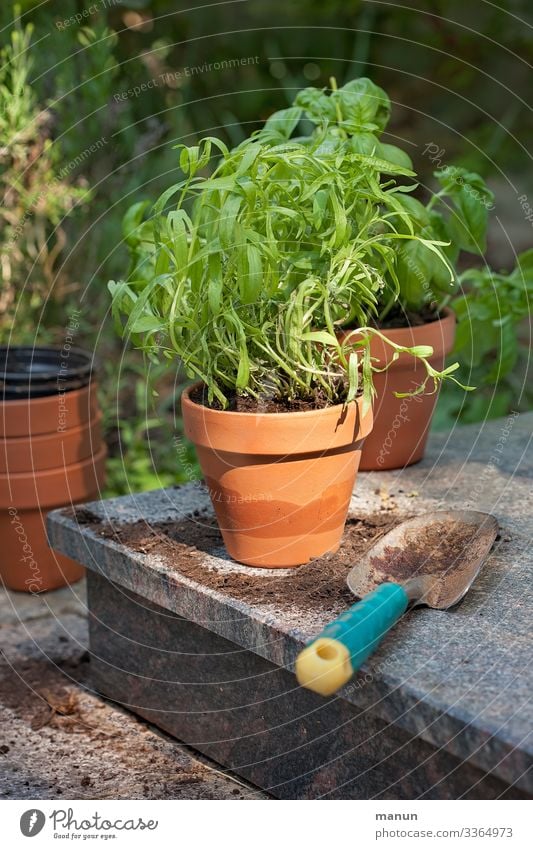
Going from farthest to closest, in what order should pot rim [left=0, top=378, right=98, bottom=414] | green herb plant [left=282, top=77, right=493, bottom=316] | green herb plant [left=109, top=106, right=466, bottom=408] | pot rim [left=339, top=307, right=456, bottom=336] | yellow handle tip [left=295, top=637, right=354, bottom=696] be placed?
pot rim [left=0, top=378, right=98, bottom=414]
pot rim [left=339, top=307, right=456, bottom=336]
green herb plant [left=282, top=77, right=493, bottom=316]
green herb plant [left=109, top=106, right=466, bottom=408]
yellow handle tip [left=295, top=637, right=354, bottom=696]

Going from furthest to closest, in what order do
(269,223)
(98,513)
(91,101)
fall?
(91,101)
(98,513)
(269,223)

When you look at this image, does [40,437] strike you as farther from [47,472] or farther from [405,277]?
[405,277]

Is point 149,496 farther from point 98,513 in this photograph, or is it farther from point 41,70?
point 41,70

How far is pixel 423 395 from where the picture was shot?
75.0 inches

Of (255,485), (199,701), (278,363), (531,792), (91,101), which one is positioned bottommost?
(199,701)

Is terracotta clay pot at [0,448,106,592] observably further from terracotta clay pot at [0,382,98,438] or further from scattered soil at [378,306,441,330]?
scattered soil at [378,306,441,330]

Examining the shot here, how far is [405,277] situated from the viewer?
1.83 metres

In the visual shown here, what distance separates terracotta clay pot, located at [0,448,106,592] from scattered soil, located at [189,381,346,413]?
0.74 metres

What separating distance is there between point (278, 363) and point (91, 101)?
1527 millimetres

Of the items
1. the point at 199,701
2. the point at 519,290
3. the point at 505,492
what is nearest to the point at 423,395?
the point at 505,492

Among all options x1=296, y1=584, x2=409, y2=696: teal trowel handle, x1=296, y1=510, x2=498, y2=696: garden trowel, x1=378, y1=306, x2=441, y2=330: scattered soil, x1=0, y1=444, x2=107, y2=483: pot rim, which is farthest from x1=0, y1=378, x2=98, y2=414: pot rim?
x1=296, y1=584, x2=409, y2=696: teal trowel handle

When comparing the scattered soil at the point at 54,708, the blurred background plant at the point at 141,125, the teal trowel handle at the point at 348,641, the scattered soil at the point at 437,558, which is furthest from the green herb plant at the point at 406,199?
the scattered soil at the point at 54,708

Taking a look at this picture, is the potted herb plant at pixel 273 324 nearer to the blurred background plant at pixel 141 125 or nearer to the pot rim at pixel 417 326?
the pot rim at pixel 417 326

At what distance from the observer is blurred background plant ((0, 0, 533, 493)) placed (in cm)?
270
